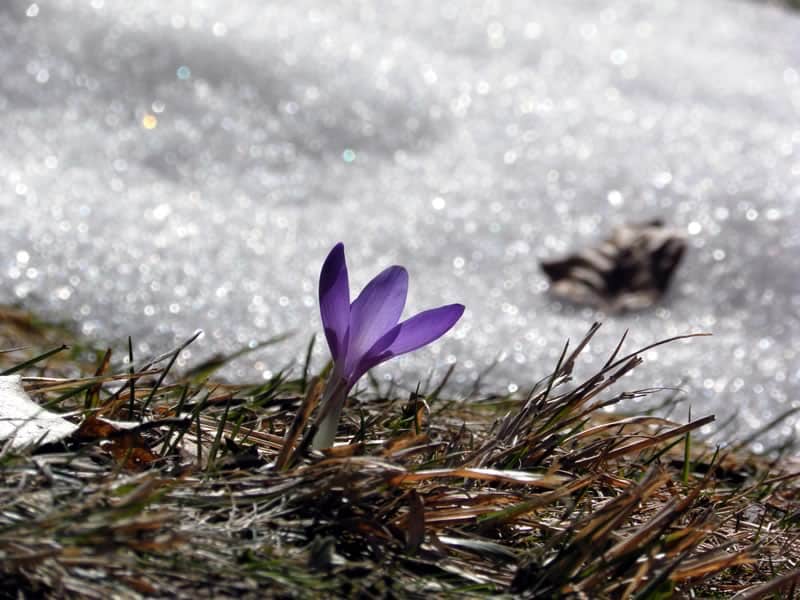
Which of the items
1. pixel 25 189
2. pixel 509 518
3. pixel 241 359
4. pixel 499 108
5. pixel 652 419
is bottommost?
pixel 509 518

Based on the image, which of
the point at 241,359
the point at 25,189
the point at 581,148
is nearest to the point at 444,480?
the point at 241,359

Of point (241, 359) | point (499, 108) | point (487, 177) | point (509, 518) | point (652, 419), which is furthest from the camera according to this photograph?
point (499, 108)

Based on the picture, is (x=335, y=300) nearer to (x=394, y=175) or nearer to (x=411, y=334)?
(x=411, y=334)

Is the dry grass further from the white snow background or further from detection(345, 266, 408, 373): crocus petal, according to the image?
the white snow background

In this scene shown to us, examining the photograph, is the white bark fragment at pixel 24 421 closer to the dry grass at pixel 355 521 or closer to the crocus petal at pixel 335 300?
the dry grass at pixel 355 521

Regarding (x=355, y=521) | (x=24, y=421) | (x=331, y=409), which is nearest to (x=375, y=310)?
(x=331, y=409)

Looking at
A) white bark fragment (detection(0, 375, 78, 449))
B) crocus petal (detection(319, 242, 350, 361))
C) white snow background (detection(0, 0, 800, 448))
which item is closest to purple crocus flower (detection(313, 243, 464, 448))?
crocus petal (detection(319, 242, 350, 361))

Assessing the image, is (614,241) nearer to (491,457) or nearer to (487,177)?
(487,177)
